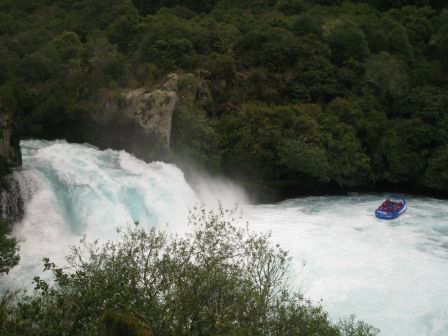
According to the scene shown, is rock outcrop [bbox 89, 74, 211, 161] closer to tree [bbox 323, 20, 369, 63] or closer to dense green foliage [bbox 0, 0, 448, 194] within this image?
dense green foliage [bbox 0, 0, 448, 194]

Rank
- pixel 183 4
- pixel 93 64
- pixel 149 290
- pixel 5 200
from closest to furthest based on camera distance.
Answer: pixel 149 290 → pixel 5 200 → pixel 93 64 → pixel 183 4

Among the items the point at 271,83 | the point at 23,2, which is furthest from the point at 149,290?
the point at 23,2

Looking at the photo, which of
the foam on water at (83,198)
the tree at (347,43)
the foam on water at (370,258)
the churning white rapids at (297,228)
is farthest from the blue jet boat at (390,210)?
the tree at (347,43)

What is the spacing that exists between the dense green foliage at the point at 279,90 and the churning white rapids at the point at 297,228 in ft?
9.25

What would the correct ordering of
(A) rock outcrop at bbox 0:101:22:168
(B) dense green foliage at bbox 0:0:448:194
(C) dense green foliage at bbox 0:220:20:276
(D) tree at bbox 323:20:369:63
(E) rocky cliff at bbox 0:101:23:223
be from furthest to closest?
(D) tree at bbox 323:20:369:63 < (B) dense green foliage at bbox 0:0:448:194 < (A) rock outcrop at bbox 0:101:22:168 < (E) rocky cliff at bbox 0:101:23:223 < (C) dense green foliage at bbox 0:220:20:276

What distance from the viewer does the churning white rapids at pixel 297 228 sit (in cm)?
2108

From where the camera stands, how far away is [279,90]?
41.8 meters

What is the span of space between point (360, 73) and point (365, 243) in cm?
2119

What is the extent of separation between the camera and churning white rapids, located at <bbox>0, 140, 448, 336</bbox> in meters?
21.1

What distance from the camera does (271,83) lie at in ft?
136

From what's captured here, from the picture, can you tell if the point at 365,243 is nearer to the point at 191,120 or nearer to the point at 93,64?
the point at 191,120

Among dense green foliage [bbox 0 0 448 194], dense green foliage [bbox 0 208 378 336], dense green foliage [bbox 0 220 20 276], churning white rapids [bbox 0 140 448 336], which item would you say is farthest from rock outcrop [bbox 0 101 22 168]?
dense green foliage [bbox 0 208 378 336]

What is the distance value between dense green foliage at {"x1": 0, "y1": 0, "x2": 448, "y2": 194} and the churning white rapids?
282 cm

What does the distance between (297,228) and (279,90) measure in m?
16.5
